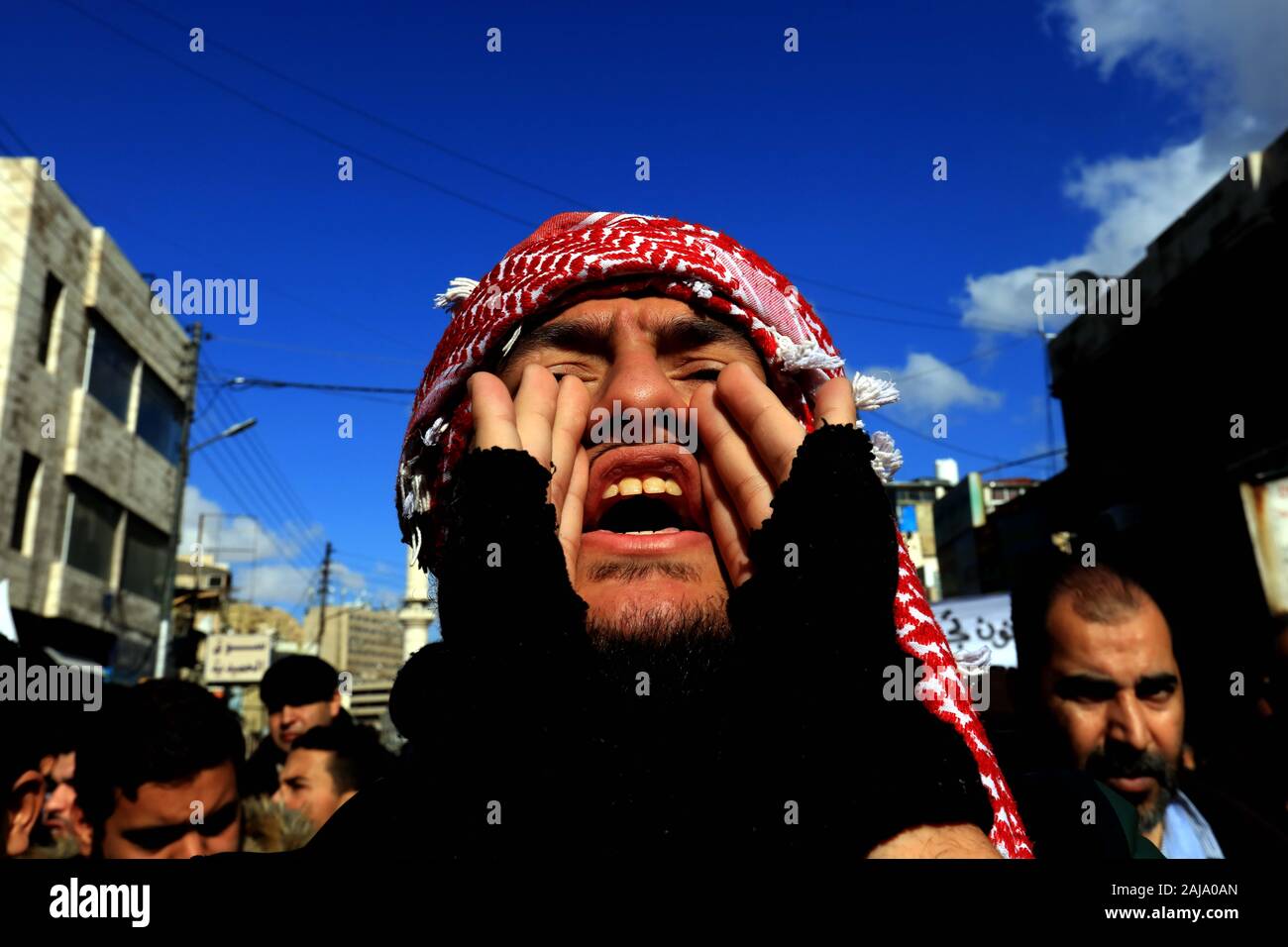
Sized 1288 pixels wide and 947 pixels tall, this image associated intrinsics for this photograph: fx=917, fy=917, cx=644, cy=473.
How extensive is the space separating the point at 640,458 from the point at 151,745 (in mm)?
3030

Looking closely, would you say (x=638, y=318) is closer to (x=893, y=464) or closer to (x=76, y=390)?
(x=893, y=464)

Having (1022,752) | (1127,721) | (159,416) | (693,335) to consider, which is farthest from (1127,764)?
(159,416)

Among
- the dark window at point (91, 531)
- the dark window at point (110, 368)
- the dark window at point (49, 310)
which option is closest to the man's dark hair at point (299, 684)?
the dark window at point (49, 310)

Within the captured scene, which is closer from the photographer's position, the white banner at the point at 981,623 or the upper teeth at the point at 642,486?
the upper teeth at the point at 642,486

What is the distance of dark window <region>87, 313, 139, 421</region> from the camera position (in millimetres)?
20431

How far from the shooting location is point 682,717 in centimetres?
135

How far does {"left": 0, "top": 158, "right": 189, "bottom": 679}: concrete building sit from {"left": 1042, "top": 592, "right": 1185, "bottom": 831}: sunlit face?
1628cm

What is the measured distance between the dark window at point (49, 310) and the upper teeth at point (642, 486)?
2028cm

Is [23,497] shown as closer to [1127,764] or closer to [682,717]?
[1127,764]

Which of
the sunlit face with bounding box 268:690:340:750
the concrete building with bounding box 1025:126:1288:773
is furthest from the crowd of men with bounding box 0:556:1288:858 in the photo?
the concrete building with bounding box 1025:126:1288:773

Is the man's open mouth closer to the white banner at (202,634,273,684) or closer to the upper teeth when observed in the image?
the upper teeth

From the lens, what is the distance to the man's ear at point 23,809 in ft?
10.1

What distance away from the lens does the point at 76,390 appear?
64.3 ft

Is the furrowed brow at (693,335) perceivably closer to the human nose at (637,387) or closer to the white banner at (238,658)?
the human nose at (637,387)
